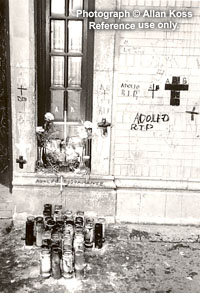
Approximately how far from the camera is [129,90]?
6789 millimetres

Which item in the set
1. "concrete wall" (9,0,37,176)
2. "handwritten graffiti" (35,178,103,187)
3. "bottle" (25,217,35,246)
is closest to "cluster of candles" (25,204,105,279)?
"bottle" (25,217,35,246)

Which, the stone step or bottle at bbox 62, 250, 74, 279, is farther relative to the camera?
the stone step

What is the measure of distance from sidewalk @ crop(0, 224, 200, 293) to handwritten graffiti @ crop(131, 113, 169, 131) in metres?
1.63

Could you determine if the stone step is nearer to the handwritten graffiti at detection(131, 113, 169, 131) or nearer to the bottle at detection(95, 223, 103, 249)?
the bottle at detection(95, 223, 103, 249)

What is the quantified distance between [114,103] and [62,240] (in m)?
2.29

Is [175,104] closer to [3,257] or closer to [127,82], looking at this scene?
[127,82]

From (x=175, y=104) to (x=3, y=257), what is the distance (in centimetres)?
342

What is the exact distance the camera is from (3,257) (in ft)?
20.0

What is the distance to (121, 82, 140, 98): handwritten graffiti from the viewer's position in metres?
6.77

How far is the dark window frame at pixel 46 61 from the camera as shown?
263 inches

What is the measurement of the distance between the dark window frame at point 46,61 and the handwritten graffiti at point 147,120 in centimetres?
74

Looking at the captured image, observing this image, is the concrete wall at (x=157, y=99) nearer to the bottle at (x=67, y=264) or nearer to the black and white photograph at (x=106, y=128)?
the black and white photograph at (x=106, y=128)

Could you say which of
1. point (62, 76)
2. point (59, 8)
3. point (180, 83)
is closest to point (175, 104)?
point (180, 83)

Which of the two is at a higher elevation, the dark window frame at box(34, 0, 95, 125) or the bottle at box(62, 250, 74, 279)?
the dark window frame at box(34, 0, 95, 125)
